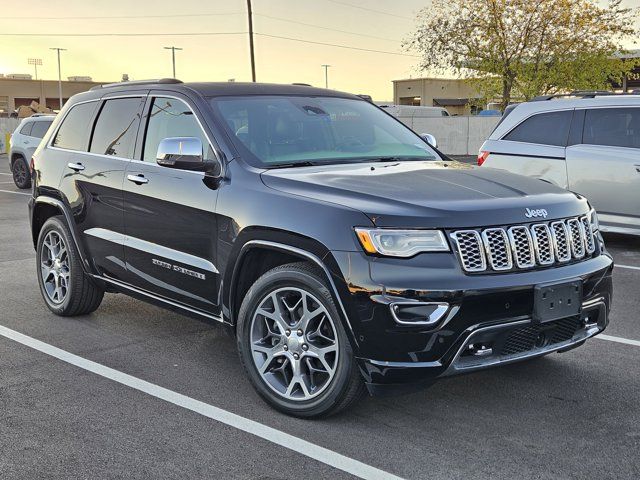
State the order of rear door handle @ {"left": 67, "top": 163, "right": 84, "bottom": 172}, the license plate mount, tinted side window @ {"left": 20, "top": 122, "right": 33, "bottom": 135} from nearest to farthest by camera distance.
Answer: the license plate mount
rear door handle @ {"left": 67, "top": 163, "right": 84, "bottom": 172}
tinted side window @ {"left": 20, "top": 122, "right": 33, "bottom": 135}

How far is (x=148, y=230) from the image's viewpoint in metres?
5.14

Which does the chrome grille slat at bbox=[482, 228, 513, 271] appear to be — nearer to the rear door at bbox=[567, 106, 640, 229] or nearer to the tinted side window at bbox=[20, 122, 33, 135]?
the rear door at bbox=[567, 106, 640, 229]

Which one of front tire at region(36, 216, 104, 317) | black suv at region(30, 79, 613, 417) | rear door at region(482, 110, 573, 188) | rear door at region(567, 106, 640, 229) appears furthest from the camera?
rear door at region(482, 110, 573, 188)

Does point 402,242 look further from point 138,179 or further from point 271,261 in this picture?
point 138,179

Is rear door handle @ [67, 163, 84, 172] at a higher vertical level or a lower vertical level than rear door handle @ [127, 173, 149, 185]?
higher

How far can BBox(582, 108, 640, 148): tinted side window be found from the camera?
30.3 feet

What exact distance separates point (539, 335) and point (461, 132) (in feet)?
98.4

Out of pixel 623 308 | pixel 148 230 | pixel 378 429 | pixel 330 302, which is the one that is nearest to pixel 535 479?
pixel 378 429

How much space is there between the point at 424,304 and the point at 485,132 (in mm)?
29959

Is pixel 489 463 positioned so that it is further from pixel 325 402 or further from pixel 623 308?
pixel 623 308

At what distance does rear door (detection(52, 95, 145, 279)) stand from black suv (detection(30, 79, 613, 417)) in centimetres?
2

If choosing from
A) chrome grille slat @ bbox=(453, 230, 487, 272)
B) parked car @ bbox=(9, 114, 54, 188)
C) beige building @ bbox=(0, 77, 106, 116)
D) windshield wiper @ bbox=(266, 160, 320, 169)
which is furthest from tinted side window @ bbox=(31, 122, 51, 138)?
beige building @ bbox=(0, 77, 106, 116)

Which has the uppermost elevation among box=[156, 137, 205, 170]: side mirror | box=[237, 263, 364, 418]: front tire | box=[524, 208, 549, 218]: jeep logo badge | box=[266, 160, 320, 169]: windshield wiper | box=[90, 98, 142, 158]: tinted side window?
box=[90, 98, 142, 158]: tinted side window

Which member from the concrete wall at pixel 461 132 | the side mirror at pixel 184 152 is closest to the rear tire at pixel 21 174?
the side mirror at pixel 184 152
